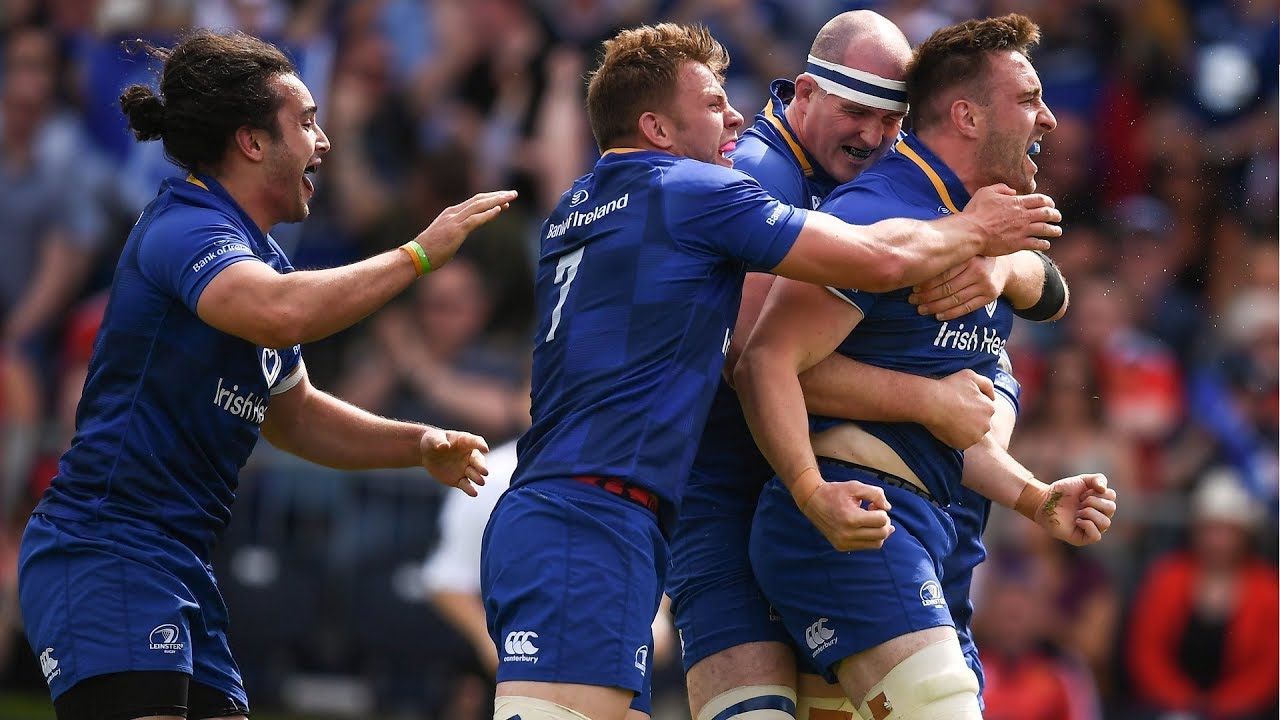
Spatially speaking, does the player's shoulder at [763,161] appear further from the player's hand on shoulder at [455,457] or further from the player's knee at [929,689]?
the player's knee at [929,689]

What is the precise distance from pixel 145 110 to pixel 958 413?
258cm

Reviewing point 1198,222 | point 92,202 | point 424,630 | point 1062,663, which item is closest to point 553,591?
point 1062,663

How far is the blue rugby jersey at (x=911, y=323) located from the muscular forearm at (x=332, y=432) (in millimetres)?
1449

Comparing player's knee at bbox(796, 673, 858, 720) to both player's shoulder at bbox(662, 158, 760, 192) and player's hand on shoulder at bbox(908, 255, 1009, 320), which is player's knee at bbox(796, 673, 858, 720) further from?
player's shoulder at bbox(662, 158, 760, 192)

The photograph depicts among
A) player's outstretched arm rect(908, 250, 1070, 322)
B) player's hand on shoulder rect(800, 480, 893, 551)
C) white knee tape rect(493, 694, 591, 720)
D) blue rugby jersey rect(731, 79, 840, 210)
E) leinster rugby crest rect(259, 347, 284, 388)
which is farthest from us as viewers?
blue rugby jersey rect(731, 79, 840, 210)

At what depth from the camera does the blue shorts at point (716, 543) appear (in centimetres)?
548

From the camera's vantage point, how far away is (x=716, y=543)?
5539 millimetres

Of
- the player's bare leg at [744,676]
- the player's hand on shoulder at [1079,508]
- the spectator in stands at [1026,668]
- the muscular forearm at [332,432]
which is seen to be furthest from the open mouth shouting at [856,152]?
the spectator in stands at [1026,668]

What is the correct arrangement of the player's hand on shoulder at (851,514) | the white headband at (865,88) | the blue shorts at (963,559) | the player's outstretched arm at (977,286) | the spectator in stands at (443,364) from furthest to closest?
the spectator in stands at (443,364) → the blue shorts at (963,559) → the white headband at (865,88) → the player's outstretched arm at (977,286) → the player's hand on shoulder at (851,514)

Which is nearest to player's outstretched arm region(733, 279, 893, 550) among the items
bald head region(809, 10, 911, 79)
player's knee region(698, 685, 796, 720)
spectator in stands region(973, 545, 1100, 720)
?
player's knee region(698, 685, 796, 720)

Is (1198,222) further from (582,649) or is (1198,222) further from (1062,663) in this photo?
(582,649)

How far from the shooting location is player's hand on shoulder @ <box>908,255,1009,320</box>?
5.07 meters

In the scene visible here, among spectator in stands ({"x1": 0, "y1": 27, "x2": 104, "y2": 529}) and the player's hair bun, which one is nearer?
the player's hair bun

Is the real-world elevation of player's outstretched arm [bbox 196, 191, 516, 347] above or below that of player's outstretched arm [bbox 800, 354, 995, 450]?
above
